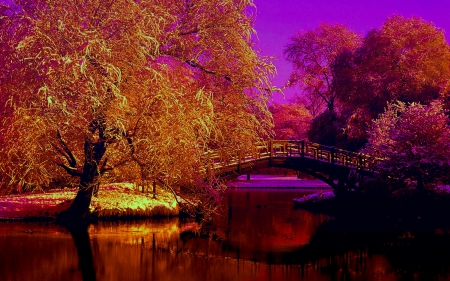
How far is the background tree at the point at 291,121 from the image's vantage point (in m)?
50.8

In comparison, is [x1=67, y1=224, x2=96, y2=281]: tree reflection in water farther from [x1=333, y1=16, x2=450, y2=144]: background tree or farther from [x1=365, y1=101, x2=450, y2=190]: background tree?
[x1=333, y1=16, x2=450, y2=144]: background tree

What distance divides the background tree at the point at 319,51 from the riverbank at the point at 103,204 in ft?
67.4

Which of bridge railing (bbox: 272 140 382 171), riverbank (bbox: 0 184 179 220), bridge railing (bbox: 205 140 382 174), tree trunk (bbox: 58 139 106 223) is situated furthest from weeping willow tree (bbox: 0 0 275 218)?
bridge railing (bbox: 272 140 382 171)

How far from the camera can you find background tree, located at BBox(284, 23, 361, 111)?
39562mm

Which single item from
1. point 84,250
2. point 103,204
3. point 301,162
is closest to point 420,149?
point 301,162

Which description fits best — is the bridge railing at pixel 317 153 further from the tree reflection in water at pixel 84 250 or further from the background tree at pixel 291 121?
the background tree at pixel 291 121

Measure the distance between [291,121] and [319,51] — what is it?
12899 mm

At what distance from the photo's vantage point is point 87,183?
18.4 meters

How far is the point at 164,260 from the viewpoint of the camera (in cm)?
1265

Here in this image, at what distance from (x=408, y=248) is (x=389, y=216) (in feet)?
27.0

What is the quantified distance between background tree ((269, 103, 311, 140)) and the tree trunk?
32.1m

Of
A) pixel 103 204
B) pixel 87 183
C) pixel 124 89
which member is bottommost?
pixel 103 204

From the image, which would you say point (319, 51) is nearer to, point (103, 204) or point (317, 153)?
point (317, 153)

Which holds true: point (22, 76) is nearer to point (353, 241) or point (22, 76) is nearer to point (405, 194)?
point (353, 241)
